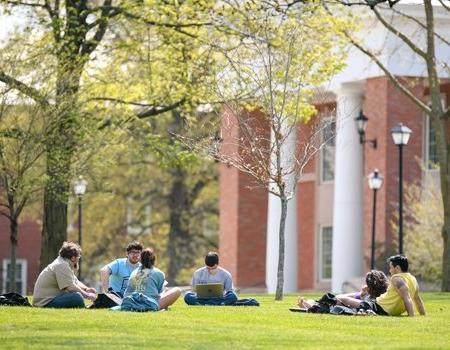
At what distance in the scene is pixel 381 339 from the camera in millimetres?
19078

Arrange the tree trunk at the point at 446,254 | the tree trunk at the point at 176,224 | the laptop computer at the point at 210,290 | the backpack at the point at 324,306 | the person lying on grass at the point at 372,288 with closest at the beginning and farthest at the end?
the backpack at the point at 324,306 < the person lying on grass at the point at 372,288 < the laptop computer at the point at 210,290 < the tree trunk at the point at 446,254 < the tree trunk at the point at 176,224

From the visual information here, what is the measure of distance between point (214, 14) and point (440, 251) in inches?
443

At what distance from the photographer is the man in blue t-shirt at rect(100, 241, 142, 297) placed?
996 inches

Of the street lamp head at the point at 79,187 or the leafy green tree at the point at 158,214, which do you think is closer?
the street lamp head at the point at 79,187

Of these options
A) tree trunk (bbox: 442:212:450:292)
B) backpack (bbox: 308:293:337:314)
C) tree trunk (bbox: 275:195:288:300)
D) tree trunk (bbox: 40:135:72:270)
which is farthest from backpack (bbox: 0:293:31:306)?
tree trunk (bbox: 442:212:450:292)

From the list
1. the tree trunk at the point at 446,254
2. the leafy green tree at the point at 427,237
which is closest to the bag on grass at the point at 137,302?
the tree trunk at the point at 446,254

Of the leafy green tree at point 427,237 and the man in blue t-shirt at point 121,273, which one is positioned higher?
the leafy green tree at point 427,237

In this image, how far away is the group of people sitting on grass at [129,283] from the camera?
23.5m

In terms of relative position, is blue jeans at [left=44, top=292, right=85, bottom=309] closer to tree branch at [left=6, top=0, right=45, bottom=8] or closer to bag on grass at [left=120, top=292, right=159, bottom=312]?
bag on grass at [left=120, top=292, right=159, bottom=312]

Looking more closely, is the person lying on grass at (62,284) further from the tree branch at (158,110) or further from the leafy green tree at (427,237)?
the leafy green tree at (427,237)

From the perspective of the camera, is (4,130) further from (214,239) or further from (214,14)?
(214,239)

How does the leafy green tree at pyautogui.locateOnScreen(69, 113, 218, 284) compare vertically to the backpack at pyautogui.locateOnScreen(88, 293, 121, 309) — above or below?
above

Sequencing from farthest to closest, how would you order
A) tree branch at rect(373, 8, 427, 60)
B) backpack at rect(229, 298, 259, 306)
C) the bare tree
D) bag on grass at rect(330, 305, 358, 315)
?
tree branch at rect(373, 8, 427, 60) → the bare tree → backpack at rect(229, 298, 259, 306) → bag on grass at rect(330, 305, 358, 315)

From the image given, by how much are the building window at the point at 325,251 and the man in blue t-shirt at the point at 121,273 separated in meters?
29.9
